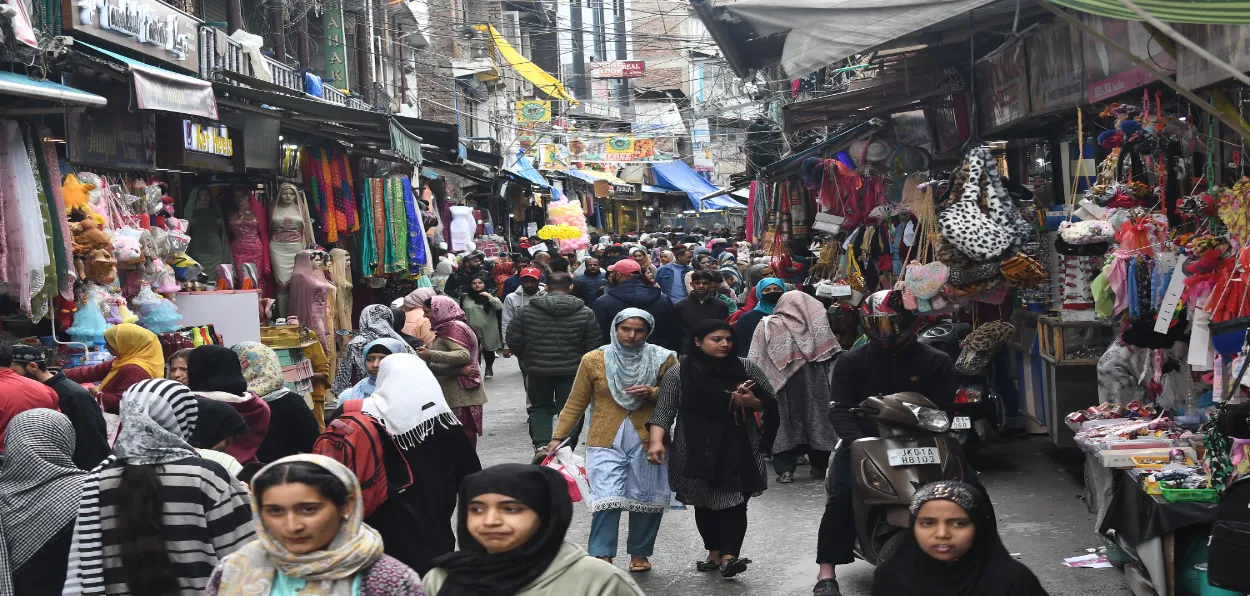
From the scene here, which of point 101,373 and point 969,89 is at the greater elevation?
point 969,89

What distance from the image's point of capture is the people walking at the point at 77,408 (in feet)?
18.0

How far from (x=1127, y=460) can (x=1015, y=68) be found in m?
3.70

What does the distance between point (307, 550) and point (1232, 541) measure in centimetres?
316

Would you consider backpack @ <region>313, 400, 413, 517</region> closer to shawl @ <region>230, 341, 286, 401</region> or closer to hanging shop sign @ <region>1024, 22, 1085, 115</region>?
shawl @ <region>230, 341, 286, 401</region>

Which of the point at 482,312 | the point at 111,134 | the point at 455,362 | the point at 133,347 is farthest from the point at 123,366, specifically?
the point at 482,312

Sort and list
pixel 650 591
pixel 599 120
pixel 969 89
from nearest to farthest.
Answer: pixel 650 591 < pixel 969 89 < pixel 599 120

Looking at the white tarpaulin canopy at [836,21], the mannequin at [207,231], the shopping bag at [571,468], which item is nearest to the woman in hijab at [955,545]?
the shopping bag at [571,468]

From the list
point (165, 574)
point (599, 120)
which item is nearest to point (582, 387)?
point (165, 574)

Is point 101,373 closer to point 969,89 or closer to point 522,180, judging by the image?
point 969,89

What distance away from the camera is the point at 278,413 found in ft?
19.7

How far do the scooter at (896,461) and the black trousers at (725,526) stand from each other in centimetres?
110

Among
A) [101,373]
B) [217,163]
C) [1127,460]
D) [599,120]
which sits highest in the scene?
[599,120]

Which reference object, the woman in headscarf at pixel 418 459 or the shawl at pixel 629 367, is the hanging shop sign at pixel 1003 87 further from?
the woman in headscarf at pixel 418 459

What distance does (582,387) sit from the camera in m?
7.22
